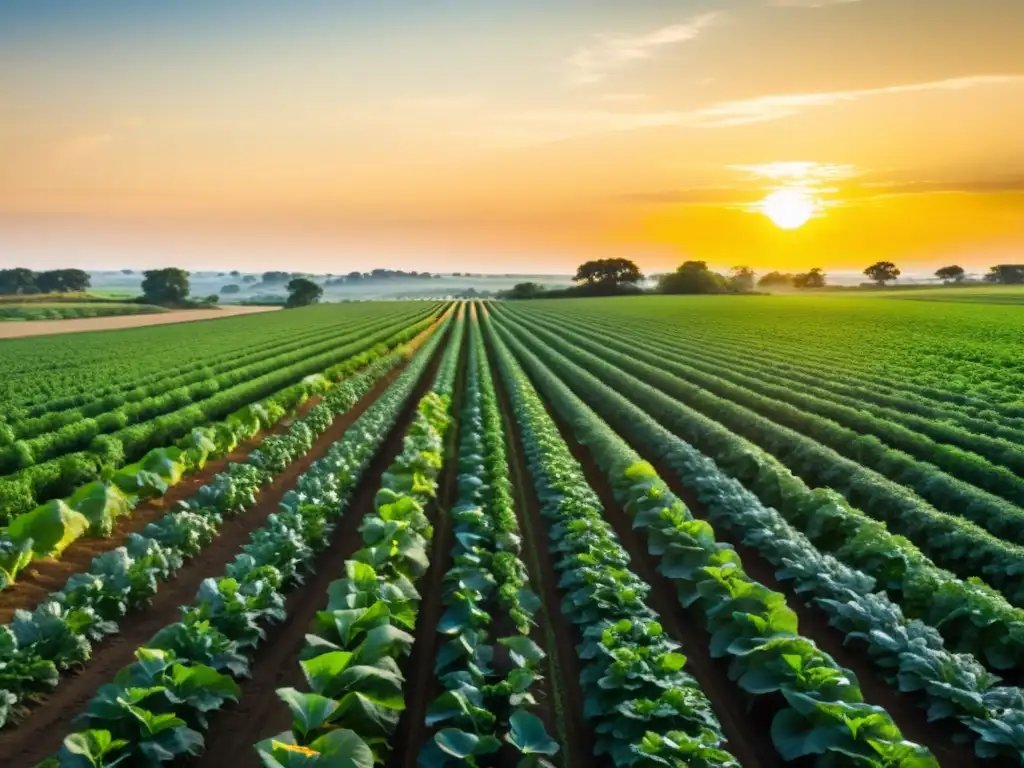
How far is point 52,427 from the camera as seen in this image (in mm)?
17438

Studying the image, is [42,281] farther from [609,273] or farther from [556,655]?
[556,655]

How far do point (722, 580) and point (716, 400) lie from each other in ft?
42.8

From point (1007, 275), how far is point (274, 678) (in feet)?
538

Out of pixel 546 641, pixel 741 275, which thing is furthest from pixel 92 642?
Answer: pixel 741 275

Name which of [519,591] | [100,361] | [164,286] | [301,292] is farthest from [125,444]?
[301,292]

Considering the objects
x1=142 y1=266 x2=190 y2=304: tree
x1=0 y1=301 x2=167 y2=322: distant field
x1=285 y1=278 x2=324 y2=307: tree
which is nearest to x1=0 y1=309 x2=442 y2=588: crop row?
x1=0 y1=301 x2=167 y2=322: distant field

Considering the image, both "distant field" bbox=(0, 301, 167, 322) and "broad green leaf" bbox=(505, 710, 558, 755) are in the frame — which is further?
"distant field" bbox=(0, 301, 167, 322)

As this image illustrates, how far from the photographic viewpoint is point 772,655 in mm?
6324

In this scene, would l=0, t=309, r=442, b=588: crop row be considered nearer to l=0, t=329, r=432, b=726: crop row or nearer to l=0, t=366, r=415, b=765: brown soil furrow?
l=0, t=329, r=432, b=726: crop row

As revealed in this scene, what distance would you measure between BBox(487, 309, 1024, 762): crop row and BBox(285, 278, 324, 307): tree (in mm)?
126586

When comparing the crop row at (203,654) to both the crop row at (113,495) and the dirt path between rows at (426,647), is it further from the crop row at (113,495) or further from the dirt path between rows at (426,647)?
the crop row at (113,495)

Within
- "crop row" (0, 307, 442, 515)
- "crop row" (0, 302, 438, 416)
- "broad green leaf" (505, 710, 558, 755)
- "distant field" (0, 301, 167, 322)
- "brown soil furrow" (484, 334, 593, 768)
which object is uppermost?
"distant field" (0, 301, 167, 322)

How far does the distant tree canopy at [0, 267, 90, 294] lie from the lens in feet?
372

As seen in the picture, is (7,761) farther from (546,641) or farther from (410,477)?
(410,477)
